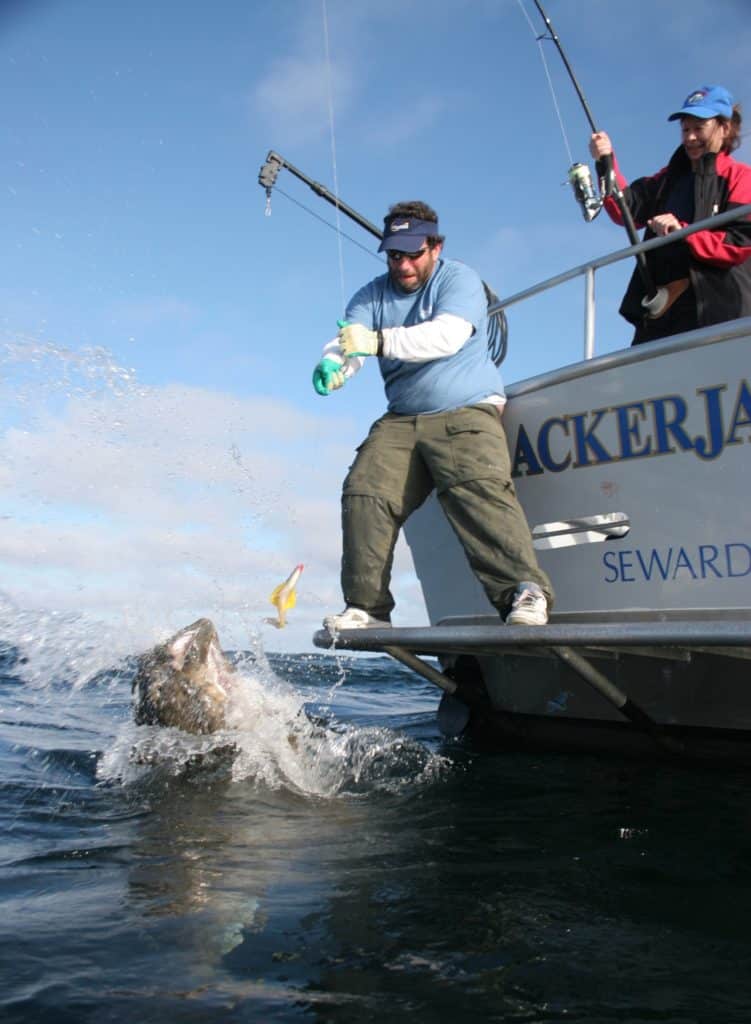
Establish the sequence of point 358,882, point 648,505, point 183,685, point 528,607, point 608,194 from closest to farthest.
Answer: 1. point 358,882
2. point 528,607
3. point 648,505
4. point 608,194
5. point 183,685

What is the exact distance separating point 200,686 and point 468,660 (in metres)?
1.65

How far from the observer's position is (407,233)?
4.18 metres

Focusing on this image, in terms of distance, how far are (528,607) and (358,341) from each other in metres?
1.42

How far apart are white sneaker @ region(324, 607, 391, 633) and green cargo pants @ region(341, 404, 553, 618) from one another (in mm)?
52

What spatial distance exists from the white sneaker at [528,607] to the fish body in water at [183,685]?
209 centimetres

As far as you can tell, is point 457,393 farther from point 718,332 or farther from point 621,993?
point 621,993

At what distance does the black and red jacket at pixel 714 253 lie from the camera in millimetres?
4066

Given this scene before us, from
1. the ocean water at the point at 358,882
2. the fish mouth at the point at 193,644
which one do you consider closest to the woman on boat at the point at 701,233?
the ocean water at the point at 358,882

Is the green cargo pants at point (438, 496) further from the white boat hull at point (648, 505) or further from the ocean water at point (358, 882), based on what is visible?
the ocean water at point (358, 882)

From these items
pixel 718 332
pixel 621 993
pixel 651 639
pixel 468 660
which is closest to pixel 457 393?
pixel 718 332

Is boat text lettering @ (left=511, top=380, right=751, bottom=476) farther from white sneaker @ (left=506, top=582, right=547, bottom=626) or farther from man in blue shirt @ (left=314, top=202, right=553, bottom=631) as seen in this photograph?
white sneaker @ (left=506, top=582, right=547, bottom=626)

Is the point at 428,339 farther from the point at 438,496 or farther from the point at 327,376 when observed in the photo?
the point at 438,496

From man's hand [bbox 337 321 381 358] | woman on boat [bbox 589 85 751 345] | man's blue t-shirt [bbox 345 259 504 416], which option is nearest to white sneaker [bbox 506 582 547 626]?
man's blue t-shirt [bbox 345 259 504 416]

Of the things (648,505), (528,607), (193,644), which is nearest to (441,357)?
(648,505)
